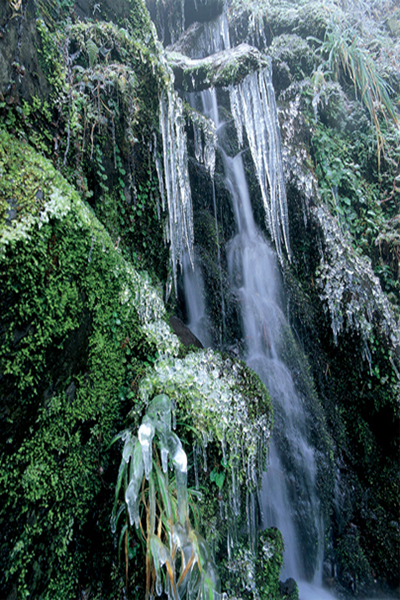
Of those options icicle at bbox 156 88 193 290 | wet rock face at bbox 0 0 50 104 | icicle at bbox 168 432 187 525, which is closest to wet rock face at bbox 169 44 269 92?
icicle at bbox 156 88 193 290

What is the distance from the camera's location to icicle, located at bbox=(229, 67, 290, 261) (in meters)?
5.71

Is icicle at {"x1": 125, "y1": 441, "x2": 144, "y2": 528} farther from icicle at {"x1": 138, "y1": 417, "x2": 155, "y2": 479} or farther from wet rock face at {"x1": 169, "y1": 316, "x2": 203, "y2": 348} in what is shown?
Answer: wet rock face at {"x1": 169, "y1": 316, "x2": 203, "y2": 348}

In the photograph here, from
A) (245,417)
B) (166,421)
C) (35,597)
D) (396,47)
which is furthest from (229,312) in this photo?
(396,47)

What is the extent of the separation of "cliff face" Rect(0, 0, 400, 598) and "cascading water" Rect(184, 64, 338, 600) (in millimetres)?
286

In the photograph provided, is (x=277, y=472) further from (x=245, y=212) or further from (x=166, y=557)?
(x=245, y=212)

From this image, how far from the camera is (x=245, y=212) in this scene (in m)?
6.61

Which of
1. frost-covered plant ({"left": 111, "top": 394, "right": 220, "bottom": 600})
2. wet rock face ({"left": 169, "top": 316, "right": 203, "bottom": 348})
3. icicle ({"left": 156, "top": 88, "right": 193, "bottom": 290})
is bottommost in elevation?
frost-covered plant ({"left": 111, "top": 394, "right": 220, "bottom": 600})

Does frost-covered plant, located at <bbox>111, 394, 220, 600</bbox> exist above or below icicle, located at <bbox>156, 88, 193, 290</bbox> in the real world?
below

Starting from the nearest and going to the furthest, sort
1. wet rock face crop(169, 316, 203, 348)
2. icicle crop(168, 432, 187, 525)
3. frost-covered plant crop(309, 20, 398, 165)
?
icicle crop(168, 432, 187, 525) → wet rock face crop(169, 316, 203, 348) → frost-covered plant crop(309, 20, 398, 165)

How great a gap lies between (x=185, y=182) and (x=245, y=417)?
3.38m

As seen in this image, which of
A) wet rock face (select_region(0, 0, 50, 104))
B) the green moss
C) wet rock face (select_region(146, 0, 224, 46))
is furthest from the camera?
wet rock face (select_region(146, 0, 224, 46))

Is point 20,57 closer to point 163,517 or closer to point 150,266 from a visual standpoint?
point 150,266

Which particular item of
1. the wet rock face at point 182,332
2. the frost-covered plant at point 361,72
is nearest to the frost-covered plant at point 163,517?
the wet rock face at point 182,332

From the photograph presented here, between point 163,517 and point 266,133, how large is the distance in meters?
6.20
